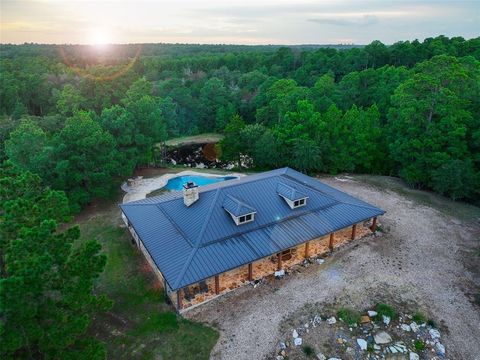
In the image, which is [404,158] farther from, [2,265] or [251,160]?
[2,265]

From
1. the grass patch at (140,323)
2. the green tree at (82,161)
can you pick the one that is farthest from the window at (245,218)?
the green tree at (82,161)

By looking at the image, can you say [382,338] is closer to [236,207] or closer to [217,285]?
[217,285]

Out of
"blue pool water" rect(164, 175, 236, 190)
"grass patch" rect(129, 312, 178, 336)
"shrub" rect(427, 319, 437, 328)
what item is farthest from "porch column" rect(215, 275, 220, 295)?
"blue pool water" rect(164, 175, 236, 190)

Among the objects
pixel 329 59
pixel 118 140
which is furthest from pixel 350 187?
pixel 329 59

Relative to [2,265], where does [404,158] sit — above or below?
below

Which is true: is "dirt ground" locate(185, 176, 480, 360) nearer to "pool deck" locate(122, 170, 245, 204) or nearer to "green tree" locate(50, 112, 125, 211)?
"green tree" locate(50, 112, 125, 211)
